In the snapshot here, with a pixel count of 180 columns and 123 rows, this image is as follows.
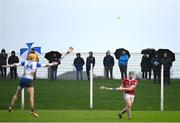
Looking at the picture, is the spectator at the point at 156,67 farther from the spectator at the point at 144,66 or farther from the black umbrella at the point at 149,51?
the black umbrella at the point at 149,51

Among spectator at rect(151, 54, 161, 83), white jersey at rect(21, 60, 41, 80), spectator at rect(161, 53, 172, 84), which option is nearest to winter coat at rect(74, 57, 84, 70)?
spectator at rect(151, 54, 161, 83)

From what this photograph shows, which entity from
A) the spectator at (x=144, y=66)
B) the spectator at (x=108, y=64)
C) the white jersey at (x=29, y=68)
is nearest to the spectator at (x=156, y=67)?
the spectator at (x=144, y=66)

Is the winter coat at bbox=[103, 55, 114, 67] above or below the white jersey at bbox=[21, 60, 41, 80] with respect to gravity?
below

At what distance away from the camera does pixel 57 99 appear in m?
32.1

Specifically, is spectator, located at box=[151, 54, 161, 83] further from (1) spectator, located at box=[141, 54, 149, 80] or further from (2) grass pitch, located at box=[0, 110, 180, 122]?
(2) grass pitch, located at box=[0, 110, 180, 122]

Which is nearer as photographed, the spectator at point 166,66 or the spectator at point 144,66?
the spectator at point 166,66

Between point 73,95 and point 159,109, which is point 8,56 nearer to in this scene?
point 73,95

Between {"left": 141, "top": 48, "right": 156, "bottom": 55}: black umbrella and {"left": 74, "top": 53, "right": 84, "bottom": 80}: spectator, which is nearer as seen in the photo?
{"left": 74, "top": 53, "right": 84, "bottom": 80}: spectator

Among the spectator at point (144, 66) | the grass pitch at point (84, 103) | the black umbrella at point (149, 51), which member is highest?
the black umbrella at point (149, 51)

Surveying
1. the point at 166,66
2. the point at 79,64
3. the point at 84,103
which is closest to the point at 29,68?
the point at 84,103

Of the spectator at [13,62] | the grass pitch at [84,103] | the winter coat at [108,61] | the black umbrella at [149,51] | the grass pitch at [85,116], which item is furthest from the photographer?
the black umbrella at [149,51]

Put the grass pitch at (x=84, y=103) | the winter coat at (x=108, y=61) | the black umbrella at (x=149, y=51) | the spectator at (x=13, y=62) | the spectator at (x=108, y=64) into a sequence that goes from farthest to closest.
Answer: the black umbrella at (x=149, y=51) < the winter coat at (x=108, y=61) < the spectator at (x=108, y=64) < the spectator at (x=13, y=62) < the grass pitch at (x=84, y=103)

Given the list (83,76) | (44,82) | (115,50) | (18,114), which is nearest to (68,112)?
(18,114)

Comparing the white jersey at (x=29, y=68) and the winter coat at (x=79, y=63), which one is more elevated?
the white jersey at (x=29, y=68)
